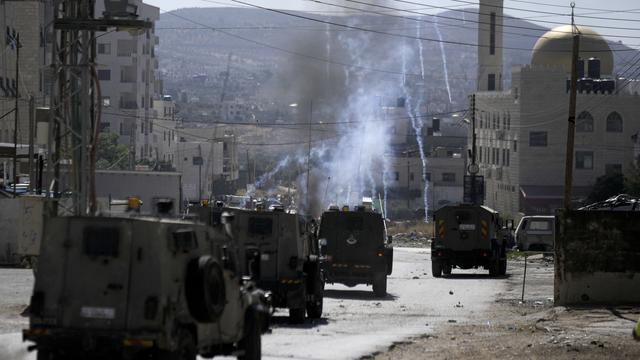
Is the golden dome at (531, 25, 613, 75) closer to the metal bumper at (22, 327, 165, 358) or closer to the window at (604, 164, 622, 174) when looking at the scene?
the window at (604, 164, 622, 174)

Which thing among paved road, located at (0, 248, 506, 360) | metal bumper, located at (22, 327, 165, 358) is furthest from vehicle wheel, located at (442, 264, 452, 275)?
metal bumper, located at (22, 327, 165, 358)

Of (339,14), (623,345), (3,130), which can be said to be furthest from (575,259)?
(339,14)

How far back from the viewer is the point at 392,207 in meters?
120

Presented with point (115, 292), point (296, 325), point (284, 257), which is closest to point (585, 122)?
point (284, 257)

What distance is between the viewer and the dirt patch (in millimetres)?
→ 18391

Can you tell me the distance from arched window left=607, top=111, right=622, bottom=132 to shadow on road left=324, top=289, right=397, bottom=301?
63775 mm

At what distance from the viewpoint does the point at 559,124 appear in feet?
315

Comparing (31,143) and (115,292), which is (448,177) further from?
(115,292)

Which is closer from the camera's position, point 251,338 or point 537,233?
point 251,338

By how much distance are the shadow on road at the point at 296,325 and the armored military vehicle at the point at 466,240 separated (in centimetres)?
1894

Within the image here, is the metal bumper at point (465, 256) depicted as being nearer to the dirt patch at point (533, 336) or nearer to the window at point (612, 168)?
the dirt patch at point (533, 336)

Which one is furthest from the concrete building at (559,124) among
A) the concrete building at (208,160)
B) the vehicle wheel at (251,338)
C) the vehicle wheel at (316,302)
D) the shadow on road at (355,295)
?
the vehicle wheel at (251,338)

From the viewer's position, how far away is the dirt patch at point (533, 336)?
60.3ft

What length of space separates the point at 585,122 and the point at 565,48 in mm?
5870
